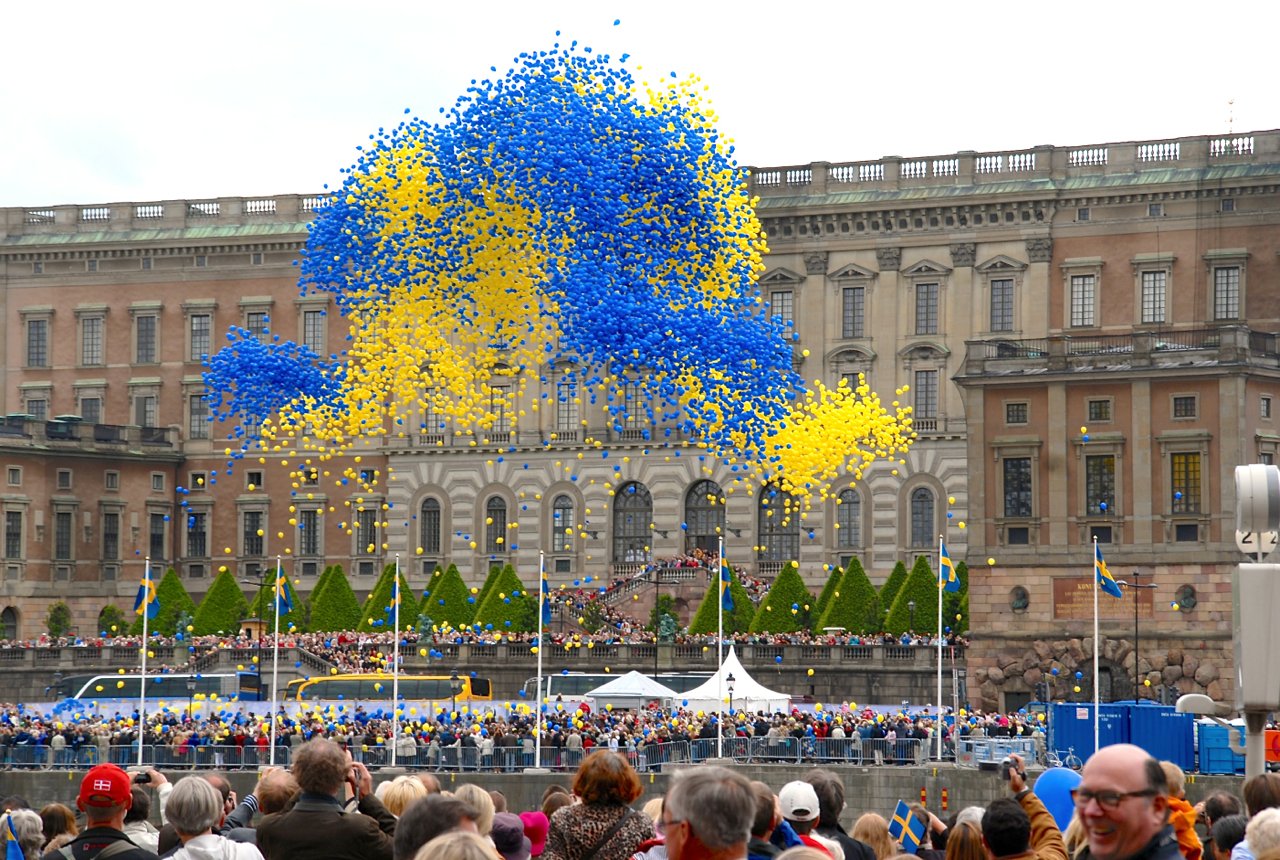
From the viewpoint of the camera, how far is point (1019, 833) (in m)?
12.2

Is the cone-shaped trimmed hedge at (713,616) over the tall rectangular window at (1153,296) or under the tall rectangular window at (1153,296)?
under

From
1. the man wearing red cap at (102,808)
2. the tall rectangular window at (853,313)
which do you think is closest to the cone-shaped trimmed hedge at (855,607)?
the tall rectangular window at (853,313)

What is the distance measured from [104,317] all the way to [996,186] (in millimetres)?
34752

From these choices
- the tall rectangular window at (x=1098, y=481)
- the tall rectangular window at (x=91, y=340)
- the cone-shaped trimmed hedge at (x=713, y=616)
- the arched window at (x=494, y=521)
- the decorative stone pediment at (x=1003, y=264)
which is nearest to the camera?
the tall rectangular window at (x=1098, y=481)

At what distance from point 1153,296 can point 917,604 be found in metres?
15.4

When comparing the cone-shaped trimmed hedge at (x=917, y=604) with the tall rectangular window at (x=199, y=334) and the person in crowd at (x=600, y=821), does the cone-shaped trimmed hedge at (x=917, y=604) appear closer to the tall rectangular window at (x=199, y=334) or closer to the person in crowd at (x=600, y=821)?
the tall rectangular window at (x=199, y=334)

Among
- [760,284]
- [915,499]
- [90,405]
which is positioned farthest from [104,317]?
[915,499]

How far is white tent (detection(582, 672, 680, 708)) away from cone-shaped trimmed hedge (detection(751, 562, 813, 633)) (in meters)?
16.2

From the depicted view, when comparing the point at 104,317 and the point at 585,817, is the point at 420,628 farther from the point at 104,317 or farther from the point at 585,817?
the point at 585,817

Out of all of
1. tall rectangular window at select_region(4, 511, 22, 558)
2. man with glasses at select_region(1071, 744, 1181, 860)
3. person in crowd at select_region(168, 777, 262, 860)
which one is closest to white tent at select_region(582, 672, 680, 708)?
tall rectangular window at select_region(4, 511, 22, 558)

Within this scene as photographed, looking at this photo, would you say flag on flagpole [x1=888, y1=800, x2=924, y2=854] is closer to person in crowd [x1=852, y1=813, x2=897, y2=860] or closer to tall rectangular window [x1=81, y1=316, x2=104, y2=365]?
person in crowd [x1=852, y1=813, x2=897, y2=860]

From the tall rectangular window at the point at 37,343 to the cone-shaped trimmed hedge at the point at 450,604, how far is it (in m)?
23.0

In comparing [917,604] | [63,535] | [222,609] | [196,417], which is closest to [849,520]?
[917,604]

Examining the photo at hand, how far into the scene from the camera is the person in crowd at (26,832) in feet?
52.0
